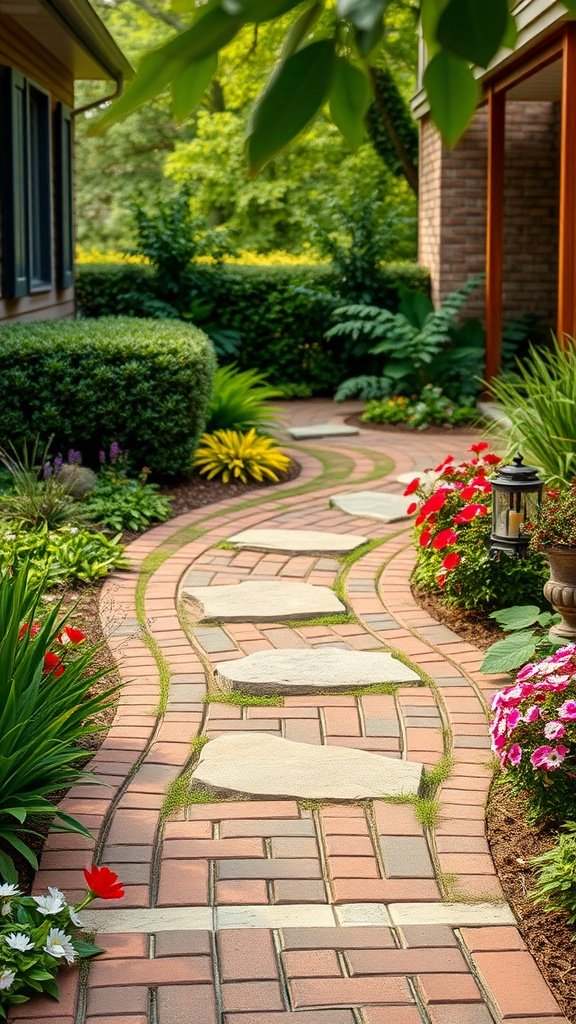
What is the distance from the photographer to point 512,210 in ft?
39.1

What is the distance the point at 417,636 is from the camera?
4.64m

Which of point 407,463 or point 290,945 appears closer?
point 290,945

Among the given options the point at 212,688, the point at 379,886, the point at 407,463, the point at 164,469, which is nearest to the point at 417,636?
the point at 212,688

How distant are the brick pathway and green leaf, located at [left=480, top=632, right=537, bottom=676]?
7.9 inches

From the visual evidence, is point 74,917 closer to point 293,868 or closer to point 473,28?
point 293,868

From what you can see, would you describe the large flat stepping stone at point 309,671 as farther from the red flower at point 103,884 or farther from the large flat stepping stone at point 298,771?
the red flower at point 103,884

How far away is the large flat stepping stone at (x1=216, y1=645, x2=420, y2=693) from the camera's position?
401cm

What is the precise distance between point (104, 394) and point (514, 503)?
10.5 feet

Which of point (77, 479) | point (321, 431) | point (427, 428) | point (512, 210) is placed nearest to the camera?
point (77, 479)

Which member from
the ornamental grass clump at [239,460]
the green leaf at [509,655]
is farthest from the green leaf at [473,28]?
the ornamental grass clump at [239,460]

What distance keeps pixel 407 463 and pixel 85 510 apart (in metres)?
2.77

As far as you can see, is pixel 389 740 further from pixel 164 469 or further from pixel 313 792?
pixel 164 469

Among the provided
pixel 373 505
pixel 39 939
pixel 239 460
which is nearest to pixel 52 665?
pixel 39 939

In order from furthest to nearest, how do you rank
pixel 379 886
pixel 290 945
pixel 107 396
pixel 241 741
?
pixel 107 396 → pixel 241 741 → pixel 379 886 → pixel 290 945
